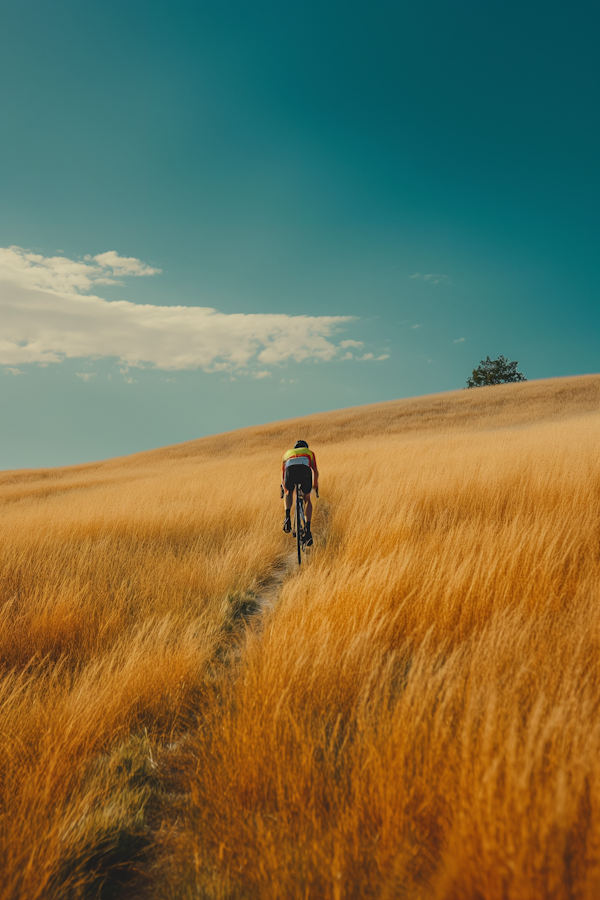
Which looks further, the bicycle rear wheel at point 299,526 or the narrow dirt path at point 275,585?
the bicycle rear wheel at point 299,526

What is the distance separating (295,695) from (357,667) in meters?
0.48

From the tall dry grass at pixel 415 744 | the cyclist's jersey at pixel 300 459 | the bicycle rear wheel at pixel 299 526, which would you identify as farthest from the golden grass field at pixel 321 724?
the cyclist's jersey at pixel 300 459

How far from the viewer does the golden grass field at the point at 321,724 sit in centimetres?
151

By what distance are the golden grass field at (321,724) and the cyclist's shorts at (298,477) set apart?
127 centimetres

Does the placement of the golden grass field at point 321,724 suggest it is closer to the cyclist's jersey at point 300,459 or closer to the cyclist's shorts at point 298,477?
the cyclist's shorts at point 298,477

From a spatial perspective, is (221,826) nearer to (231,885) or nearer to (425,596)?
(231,885)

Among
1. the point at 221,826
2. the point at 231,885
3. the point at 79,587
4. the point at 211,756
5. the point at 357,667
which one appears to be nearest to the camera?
the point at 231,885

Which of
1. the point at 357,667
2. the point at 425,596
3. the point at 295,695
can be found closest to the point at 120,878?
the point at 295,695

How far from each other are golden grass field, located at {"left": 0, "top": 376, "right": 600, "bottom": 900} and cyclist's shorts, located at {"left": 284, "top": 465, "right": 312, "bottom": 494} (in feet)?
4.18

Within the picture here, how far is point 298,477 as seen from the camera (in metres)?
6.76

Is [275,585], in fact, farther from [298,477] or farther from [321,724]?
[321,724]

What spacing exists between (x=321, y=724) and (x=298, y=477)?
4.66m

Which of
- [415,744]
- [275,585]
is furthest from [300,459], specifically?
[415,744]

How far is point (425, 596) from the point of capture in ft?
11.6
